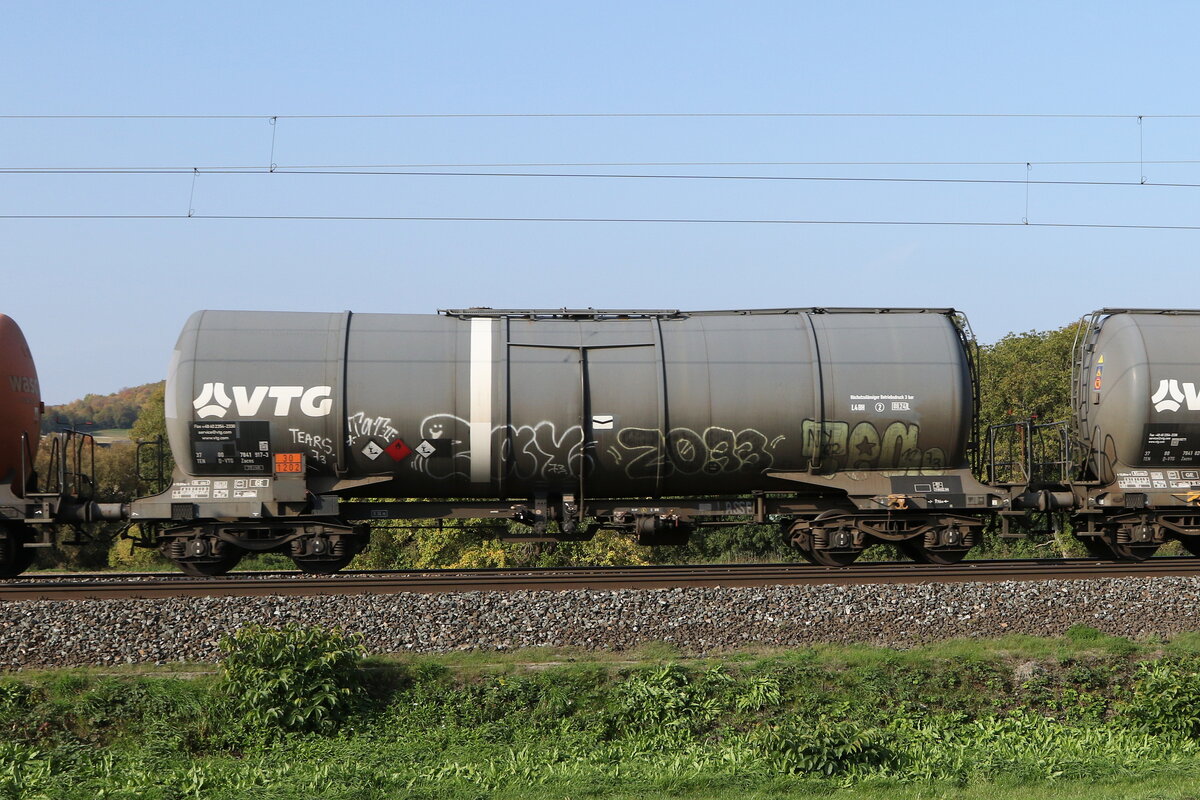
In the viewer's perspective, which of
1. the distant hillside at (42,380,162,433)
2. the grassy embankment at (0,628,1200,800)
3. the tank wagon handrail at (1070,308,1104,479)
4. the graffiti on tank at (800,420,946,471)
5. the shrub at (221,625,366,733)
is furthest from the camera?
the distant hillside at (42,380,162,433)

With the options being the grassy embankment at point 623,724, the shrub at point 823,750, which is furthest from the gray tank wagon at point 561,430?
the shrub at point 823,750

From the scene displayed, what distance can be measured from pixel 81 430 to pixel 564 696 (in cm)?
1040

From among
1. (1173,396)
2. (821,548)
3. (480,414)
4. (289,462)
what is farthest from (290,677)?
(1173,396)

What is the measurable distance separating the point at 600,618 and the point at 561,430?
157 inches

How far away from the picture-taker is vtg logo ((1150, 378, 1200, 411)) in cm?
1574

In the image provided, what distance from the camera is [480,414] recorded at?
1495cm

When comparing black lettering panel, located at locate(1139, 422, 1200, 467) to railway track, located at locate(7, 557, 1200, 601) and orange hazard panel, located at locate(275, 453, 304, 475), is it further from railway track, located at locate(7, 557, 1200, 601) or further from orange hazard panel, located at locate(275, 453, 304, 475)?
orange hazard panel, located at locate(275, 453, 304, 475)

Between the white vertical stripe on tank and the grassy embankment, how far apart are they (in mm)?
4668

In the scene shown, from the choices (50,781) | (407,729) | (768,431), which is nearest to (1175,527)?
(768,431)

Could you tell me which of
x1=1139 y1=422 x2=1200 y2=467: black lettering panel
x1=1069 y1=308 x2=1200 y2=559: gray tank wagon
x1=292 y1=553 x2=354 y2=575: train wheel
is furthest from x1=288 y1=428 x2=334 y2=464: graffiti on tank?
x1=1139 y1=422 x2=1200 y2=467: black lettering panel

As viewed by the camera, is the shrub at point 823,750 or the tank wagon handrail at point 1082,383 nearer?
the shrub at point 823,750

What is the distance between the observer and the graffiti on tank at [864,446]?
15.3 m

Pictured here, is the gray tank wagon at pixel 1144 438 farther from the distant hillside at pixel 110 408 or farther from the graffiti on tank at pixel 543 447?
the distant hillside at pixel 110 408

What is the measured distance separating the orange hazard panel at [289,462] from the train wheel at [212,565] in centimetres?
155
